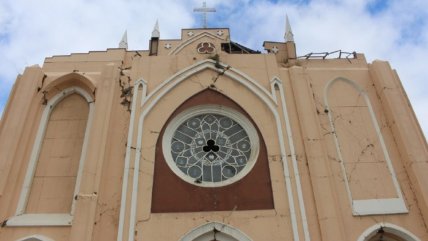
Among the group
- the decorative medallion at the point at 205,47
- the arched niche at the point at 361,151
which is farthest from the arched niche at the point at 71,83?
the arched niche at the point at 361,151

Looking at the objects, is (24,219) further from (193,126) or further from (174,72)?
(174,72)

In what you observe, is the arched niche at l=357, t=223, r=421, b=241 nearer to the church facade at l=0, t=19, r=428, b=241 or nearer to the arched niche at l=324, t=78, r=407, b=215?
the church facade at l=0, t=19, r=428, b=241

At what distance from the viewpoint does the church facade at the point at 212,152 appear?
9672 millimetres

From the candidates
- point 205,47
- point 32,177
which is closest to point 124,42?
point 205,47

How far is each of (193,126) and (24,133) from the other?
4.83m

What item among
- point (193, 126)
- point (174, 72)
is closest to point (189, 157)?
point (193, 126)

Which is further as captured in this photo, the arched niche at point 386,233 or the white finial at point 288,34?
the white finial at point 288,34

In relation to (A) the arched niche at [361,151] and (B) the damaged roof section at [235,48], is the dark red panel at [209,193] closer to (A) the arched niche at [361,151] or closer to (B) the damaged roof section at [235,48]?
(A) the arched niche at [361,151]

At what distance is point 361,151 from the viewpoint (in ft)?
36.6

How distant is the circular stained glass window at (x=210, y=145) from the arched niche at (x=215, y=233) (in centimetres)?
115

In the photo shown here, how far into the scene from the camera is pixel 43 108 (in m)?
12.0

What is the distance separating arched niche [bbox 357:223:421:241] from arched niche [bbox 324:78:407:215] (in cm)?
39

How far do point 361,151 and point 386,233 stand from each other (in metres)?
2.39

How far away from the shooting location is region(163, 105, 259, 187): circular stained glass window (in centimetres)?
1068
